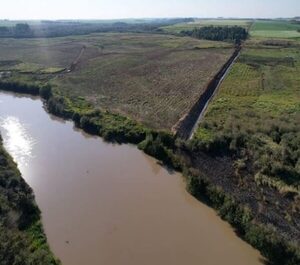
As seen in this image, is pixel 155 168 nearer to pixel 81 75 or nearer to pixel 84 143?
pixel 84 143

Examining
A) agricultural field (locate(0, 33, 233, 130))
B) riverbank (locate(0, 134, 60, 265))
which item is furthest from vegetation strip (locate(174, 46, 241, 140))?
riverbank (locate(0, 134, 60, 265))

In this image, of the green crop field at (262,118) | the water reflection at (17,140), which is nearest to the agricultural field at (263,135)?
the green crop field at (262,118)

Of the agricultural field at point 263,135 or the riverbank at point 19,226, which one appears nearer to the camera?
the riverbank at point 19,226

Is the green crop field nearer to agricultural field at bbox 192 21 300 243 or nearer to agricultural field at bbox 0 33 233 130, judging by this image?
agricultural field at bbox 192 21 300 243

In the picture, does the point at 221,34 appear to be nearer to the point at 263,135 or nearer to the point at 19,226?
the point at 263,135

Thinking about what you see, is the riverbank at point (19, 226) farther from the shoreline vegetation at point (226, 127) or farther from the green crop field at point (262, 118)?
the green crop field at point (262, 118)

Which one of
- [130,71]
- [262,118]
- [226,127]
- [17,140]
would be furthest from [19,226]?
[130,71]
